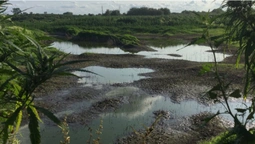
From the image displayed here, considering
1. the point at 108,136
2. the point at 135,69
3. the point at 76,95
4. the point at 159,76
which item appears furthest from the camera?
the point at 135,69

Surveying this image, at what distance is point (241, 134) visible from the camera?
164 centimetres

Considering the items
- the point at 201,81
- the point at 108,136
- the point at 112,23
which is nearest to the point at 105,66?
the point at 201,81

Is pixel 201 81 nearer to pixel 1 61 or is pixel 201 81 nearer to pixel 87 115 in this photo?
pixel 87 115

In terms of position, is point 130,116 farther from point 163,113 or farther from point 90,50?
point 90,50

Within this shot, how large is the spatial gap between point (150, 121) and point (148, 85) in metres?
4.98

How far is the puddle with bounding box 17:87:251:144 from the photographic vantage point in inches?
385

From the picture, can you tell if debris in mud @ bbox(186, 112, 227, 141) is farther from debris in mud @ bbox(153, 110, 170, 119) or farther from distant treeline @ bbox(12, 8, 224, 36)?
distant treeline @ bbox(12, 8, 224, 36)

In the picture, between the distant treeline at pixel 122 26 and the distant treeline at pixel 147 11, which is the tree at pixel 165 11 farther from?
the distant treeline at pixel 122 26

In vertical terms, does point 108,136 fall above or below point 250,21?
below

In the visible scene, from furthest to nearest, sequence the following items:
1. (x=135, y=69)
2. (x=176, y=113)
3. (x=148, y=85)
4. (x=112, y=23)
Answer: (x=112, y=23) < (x=135, y=69) < (x=148, y=85) < (x=176, y=113)

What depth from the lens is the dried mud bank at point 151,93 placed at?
10141 mm

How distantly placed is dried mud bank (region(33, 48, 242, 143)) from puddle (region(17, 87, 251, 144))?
0.32 metres

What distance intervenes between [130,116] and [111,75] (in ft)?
23.1

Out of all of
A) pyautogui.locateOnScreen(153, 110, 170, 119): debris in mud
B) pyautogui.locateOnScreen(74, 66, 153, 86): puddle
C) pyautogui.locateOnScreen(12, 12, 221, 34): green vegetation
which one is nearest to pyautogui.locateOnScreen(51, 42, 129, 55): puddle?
pyautogui.locateOnScreen(74, 66, 153, 86): puddle
